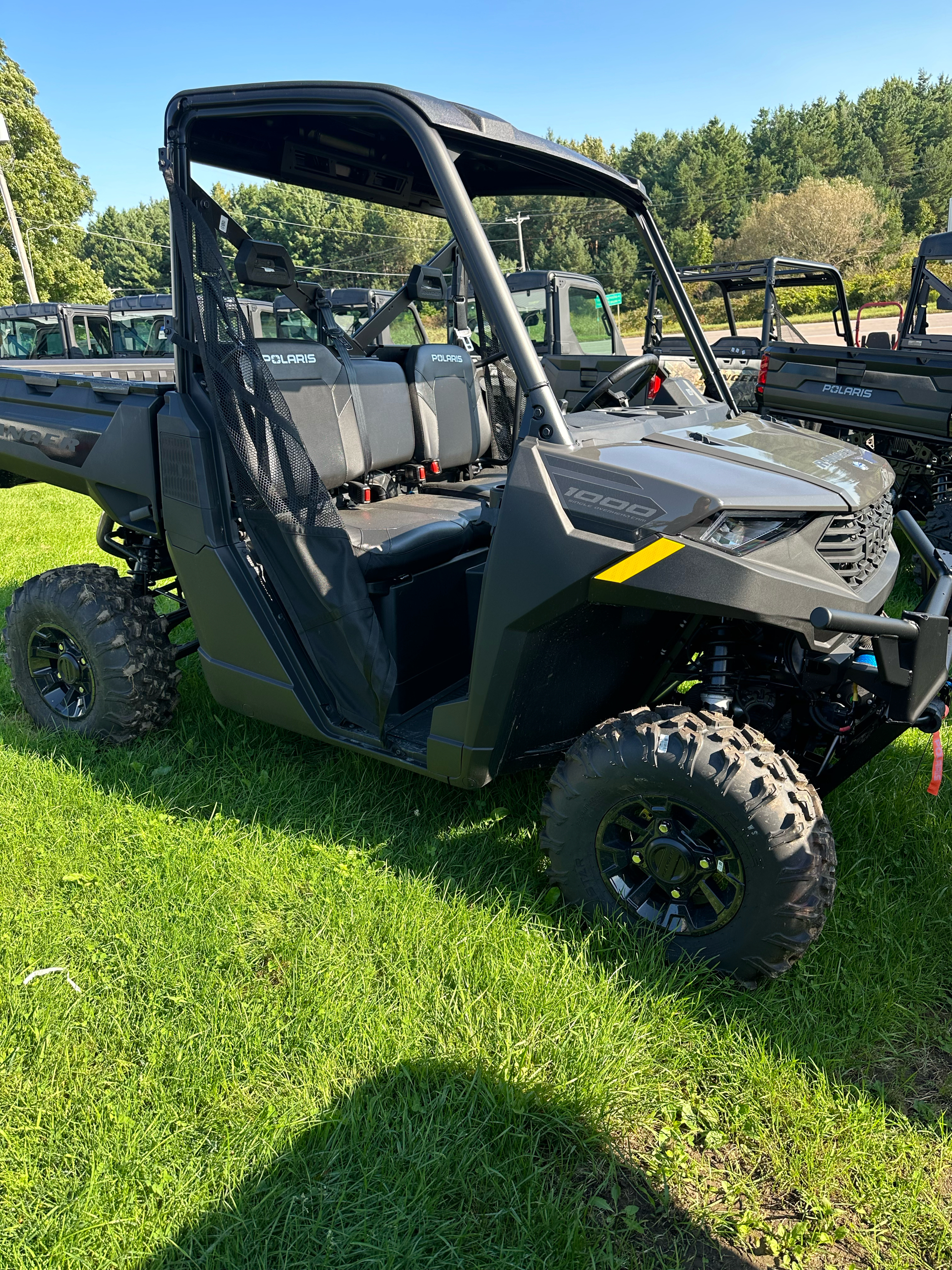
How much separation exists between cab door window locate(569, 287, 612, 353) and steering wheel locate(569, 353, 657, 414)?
30.0 feet

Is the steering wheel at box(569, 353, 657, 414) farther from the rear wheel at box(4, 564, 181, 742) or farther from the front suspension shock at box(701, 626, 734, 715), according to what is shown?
the rear wheel at box(4, 564, 181, 742)

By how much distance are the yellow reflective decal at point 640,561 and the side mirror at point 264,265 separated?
185cm

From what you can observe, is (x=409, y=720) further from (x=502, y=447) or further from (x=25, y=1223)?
(x=502, y=447)

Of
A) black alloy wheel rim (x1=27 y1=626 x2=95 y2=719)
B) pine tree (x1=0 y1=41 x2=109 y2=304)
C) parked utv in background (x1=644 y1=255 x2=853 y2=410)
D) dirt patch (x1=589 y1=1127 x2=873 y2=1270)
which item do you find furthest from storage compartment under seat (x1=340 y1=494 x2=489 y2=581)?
pine tree (x1=0 y1=41 x2=109 y2=304)

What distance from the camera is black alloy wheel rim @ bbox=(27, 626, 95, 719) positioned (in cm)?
354

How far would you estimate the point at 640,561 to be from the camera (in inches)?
81.1

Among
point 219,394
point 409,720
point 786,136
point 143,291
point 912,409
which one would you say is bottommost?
point 409,720

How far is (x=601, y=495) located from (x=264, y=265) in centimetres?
193

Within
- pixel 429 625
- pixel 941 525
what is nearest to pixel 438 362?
pixel 429 625

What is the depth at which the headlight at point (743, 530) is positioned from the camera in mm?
2027

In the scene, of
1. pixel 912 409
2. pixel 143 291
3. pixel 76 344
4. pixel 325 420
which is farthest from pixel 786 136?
pixel 325 420

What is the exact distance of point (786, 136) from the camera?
2371 inches

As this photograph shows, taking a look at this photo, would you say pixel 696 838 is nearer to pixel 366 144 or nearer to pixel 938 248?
pixel 366 144

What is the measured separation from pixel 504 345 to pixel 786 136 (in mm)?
71245
